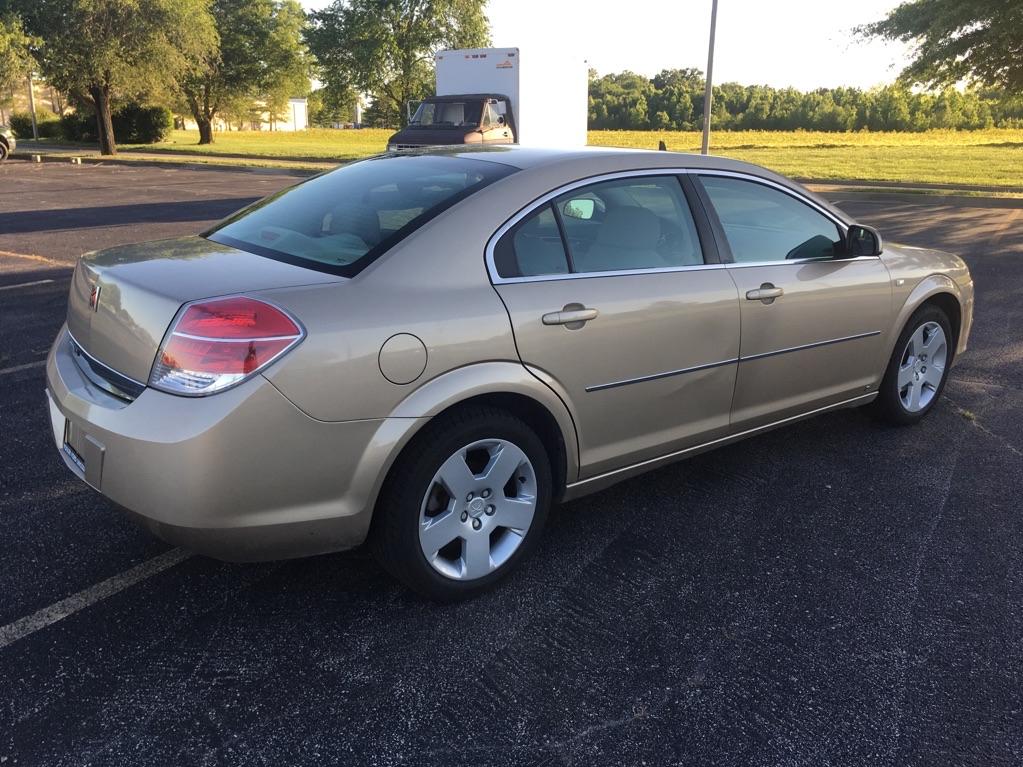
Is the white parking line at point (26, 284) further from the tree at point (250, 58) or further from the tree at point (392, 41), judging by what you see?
the tree at point (250, 58)

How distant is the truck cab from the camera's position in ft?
59.0

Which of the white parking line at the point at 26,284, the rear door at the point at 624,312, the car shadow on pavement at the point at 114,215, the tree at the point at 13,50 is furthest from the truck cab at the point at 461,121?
the tree at the point at 13,50

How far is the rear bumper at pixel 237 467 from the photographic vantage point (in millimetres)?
2473

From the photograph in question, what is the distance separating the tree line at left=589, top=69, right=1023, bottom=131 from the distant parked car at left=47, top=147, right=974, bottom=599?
56254 millimetres

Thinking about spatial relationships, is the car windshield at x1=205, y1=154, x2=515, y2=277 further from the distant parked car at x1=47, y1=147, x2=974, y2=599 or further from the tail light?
the tail light

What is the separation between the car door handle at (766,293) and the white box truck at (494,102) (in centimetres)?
1456

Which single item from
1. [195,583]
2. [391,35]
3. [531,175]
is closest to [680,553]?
[531,175]

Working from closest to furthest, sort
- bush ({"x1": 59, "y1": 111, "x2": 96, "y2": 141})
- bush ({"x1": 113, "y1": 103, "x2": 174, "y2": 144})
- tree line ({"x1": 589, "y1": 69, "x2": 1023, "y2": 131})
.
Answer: bush ({"x1": 113, "y1": 103, "x2": 174, "y2": 144})
bush ({"x1": 59, "y1": 111, "x2": 96, "y2": 141})
tree line ({"x1": 589, "y1": 69, "x2": 1023, "y2": 131})

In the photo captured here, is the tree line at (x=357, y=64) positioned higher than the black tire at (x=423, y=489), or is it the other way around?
the tree line at (x=357, y=64)

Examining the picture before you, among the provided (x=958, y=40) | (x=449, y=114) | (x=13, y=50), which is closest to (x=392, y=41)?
→ (x=13, y=50)

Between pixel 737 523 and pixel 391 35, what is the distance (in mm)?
40792

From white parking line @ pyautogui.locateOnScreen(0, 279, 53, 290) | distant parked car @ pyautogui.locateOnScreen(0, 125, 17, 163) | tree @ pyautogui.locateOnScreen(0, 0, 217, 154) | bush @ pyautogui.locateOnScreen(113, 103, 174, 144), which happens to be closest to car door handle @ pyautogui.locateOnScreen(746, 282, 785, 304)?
white parking line @ pyautogui.locateOnScreen(0, 279, 53, 290)

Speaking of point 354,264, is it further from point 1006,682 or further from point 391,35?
point 391,35

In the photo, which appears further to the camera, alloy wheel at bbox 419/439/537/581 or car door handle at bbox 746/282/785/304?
car door handle at bbox 746/282/785/304
